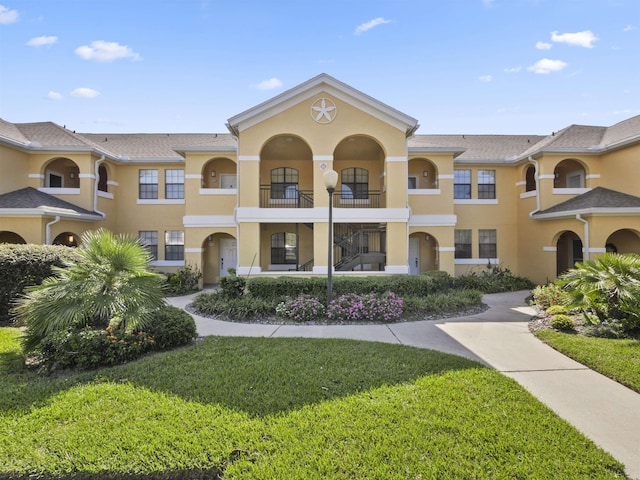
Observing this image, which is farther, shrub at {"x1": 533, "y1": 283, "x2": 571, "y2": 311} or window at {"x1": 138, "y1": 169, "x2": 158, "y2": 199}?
window at {"x1": 138, "y1": 169, "x2": 158, "y2": 199}

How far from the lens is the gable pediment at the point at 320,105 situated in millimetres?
13000

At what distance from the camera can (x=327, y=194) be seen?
1363 cm

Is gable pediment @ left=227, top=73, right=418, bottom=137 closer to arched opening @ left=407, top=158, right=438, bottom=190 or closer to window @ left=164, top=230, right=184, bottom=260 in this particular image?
arched opening @ left=407, top=158, right=438, bottom=190

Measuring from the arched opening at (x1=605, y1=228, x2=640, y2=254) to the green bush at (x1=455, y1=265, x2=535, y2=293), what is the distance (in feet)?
14.5

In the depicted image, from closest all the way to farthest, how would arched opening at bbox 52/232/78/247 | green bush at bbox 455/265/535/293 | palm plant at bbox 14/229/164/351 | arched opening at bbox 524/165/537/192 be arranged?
1. palm plant at bbox 14/229/164/351
2. green bush at bbox 455/265/535/293
3. arched opening at bbox 52/232/78/247
4. arched opening at bbox 524/165/537/192

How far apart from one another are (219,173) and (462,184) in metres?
13.6

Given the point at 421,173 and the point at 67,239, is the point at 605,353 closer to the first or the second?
the point at 421,173

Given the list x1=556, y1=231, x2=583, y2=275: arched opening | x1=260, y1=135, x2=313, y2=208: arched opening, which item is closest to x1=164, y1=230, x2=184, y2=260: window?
x1=260, y1=135, x2=313, y2=208: arched opening

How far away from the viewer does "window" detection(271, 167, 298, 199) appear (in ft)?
55.8

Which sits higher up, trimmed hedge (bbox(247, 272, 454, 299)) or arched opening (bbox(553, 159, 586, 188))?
arched opening (bbox(553, 159, 586, 188))

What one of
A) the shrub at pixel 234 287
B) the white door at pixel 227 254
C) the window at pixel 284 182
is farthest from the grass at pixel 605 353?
the white door at pixel 227 254

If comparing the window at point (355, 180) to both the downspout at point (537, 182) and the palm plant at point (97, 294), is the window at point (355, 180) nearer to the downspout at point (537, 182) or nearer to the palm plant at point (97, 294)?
the downspout at point (537, 182)

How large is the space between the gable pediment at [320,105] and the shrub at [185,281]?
728 centimetres

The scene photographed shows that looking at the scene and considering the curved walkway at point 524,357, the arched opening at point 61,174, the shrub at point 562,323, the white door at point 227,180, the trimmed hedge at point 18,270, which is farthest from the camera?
the white door at point 227,180
